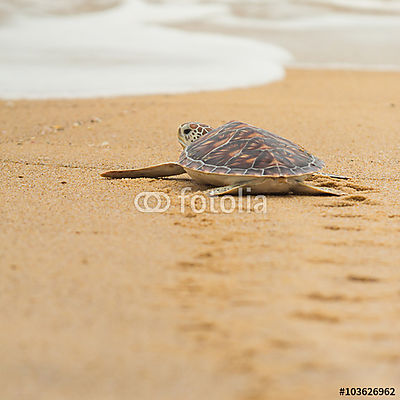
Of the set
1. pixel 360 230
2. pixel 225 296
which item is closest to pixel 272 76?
pixel 360 230

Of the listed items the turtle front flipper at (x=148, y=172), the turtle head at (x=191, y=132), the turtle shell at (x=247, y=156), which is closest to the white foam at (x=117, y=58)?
the turtle head at (x=191, y=132)

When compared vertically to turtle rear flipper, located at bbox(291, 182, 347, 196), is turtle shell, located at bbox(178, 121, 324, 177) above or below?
above

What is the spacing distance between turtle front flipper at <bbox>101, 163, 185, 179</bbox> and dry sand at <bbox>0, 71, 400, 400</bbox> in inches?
3.6

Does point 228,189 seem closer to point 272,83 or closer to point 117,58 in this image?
point 272,83

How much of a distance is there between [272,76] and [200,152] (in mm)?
8052

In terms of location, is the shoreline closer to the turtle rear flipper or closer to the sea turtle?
the sea turtle

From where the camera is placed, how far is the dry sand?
1831mm

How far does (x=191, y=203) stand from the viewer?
383 centimetres

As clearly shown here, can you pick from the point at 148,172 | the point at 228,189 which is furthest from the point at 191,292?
the point at 148,172

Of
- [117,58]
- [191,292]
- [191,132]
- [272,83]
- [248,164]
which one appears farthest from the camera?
[117,58]

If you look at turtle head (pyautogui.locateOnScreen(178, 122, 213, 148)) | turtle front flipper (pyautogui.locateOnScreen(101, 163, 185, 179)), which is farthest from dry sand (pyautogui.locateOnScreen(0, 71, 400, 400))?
turtle head (pyautogui.locateOnScreen(178, 122, 213, 148))

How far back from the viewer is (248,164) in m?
4.00

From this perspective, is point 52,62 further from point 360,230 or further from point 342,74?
point 360,230

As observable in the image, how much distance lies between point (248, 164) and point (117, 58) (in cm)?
1041
